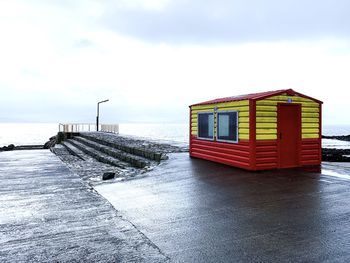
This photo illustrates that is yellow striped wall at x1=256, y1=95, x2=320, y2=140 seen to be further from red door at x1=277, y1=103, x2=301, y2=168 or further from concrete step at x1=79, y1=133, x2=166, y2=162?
concrete step at x1=79, y1=133, x2=166, y2=162

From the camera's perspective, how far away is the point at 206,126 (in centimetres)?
1300

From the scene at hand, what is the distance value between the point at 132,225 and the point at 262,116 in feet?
21.4

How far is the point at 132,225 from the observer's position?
5.15 m

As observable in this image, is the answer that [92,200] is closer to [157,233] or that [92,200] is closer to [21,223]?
[21,223]

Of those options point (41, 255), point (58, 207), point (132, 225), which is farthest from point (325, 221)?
point (58, 207)

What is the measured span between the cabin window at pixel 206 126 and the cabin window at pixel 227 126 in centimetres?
50

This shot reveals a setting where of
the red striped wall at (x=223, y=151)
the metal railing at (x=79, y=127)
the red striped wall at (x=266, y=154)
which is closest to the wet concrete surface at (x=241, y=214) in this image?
the red striped wall at (x=266, y=154)

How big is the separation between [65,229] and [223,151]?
7.68 meters

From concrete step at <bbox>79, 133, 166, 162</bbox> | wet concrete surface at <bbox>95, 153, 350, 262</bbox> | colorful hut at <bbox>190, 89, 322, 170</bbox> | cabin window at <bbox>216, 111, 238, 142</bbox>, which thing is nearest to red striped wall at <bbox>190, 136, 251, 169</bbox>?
colorful hut at <bbox>190, 89, 322, 170</bbox>

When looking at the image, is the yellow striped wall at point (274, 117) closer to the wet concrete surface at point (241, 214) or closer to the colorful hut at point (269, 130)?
the colorful hut at point (269, 130)

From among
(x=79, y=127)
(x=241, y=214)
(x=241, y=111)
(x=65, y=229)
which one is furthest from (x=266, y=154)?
(x=79, y=127)

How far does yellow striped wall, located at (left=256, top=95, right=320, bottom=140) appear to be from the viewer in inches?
403

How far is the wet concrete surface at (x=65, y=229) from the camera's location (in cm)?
402

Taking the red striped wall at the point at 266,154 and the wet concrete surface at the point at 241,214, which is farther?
the red striped wall at the point at 266,154
